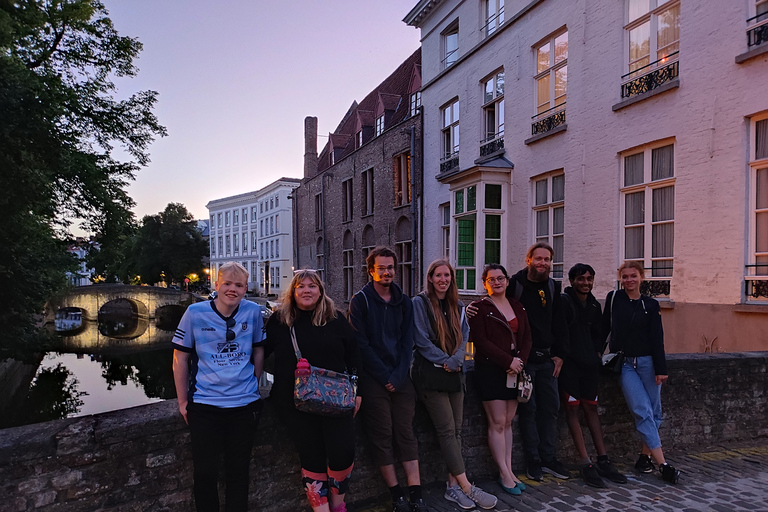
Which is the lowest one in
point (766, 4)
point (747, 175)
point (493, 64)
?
point (747, 175)

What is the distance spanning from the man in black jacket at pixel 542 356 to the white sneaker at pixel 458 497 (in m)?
0.76

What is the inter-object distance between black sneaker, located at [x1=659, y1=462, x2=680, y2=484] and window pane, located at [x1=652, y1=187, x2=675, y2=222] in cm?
548

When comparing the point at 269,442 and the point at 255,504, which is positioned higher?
the point at 269,442

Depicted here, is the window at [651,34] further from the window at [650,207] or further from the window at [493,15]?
the window at [493,15]

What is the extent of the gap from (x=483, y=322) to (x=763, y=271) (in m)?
5.40

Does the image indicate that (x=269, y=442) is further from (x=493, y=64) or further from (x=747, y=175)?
(x=493, y=64)

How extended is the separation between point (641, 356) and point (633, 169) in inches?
236

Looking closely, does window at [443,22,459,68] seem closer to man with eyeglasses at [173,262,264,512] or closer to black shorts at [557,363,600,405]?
black shorts at [557,363,600,405]

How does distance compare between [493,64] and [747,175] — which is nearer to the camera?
[747,175]

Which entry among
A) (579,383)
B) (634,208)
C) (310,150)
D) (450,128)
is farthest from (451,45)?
(310,150)

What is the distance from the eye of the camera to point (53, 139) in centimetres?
1091

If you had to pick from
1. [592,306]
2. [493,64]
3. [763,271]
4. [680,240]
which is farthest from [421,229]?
[592,306]

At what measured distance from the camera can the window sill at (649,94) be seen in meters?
8.16

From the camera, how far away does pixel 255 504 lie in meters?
3.29
